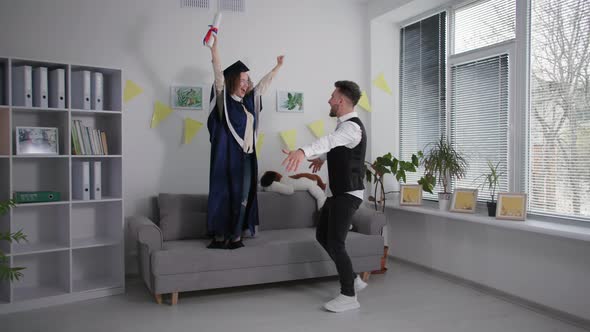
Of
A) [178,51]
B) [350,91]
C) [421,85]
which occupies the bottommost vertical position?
[350,91]

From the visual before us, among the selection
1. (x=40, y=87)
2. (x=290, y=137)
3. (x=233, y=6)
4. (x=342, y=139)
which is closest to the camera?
(x=342, y=139)

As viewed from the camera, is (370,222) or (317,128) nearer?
(370,222)

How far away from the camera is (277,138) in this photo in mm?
4445

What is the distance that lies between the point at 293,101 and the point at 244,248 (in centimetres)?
178

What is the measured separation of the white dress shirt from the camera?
114 inches

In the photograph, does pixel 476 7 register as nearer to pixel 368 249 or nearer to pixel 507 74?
pixel 507 74

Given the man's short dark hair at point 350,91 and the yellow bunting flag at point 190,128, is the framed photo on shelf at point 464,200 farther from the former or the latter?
Answer: the yellow bunting flag at point 190,128

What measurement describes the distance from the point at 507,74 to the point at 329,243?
2053 mm

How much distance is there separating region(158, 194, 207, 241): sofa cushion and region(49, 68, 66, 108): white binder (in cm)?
104

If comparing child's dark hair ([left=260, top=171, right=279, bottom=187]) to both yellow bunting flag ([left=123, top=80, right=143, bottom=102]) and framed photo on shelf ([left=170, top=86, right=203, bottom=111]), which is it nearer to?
framed photo on shelf ([left=170, top=86, right=203, bottom=111])

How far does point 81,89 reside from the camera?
3.38 metres

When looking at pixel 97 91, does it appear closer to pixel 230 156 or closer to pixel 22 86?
pixel 22 86

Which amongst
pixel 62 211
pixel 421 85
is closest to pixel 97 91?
pixel 62 211

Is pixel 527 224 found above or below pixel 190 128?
below
